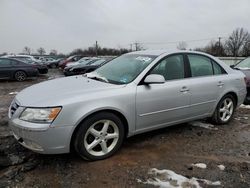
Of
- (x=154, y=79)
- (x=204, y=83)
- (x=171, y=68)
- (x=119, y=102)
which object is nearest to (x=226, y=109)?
(x=204, y=83)

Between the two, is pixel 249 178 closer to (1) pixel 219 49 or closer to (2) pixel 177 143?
(2) pixel 177 143

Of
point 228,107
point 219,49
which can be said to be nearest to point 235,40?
point 219,49

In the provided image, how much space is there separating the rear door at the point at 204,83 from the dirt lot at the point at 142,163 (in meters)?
0.52

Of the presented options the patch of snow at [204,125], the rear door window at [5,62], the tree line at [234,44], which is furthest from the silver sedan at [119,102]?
the tree line at [234,44]

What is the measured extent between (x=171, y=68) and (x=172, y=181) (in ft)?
6.41

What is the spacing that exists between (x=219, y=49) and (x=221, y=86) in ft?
192

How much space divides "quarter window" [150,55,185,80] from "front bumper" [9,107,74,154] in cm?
170

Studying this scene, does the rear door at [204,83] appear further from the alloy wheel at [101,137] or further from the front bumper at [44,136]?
the front bumper at [44,136]

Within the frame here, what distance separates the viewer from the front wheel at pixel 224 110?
17.3ft

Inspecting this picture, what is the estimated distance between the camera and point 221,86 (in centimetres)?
507

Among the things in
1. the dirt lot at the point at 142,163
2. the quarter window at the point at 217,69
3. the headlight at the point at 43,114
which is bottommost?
the dirt lot at the point at 142,163

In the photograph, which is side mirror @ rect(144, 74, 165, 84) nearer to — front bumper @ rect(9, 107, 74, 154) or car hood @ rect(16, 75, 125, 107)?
car hood @ rect(16, 75, 125, 107)

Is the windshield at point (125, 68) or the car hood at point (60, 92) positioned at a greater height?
the windshield at point (125, 68)

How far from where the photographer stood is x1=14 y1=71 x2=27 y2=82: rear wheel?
49.8 feet
